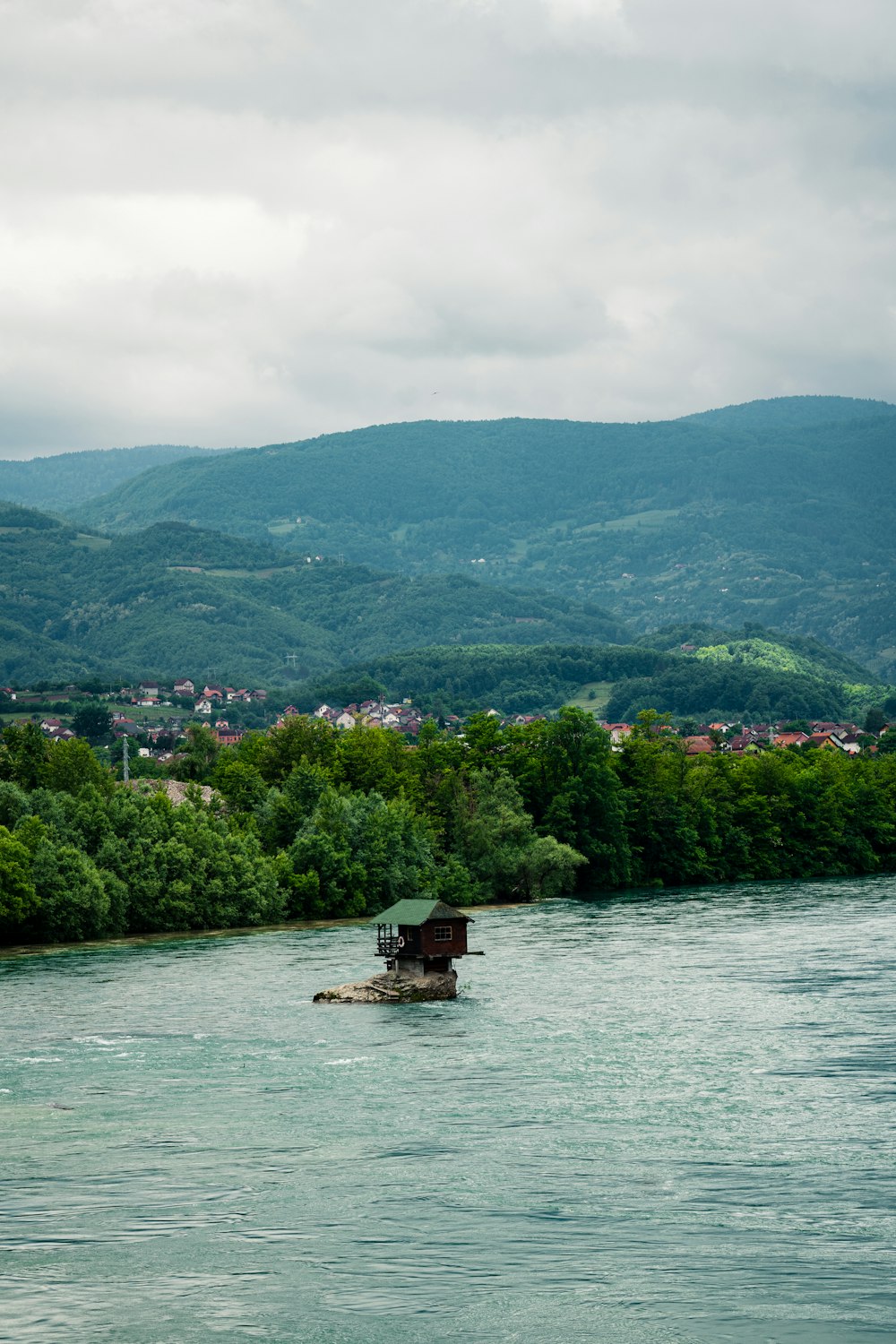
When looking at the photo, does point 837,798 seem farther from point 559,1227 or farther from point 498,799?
point 559,1227

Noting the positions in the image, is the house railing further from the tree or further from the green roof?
the tree

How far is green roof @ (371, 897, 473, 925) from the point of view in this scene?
250 ft

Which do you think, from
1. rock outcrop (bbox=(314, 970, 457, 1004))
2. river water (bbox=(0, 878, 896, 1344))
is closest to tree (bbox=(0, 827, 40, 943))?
river water (bbox=(0, 878, 896, 1344))

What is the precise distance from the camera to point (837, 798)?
488 ft

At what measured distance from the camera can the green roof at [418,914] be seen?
76.1 metres

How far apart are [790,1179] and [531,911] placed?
71433mm

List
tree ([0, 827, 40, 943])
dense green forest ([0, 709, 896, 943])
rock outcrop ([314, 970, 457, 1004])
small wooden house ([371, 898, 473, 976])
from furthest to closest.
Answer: dense green forest ([0, 709, 896, 943]) < tree ([0, 827, 40, 943]) < small wooden house ([371, 898, 473, 976]) < rock outcrop ([314, 970, 457, 1004])

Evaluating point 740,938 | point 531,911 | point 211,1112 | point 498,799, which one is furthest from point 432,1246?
point 498,799

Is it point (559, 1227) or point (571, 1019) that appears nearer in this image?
point (559, 1227)

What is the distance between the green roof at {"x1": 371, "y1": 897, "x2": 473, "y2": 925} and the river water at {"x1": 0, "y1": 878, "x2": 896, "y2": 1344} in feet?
13.1

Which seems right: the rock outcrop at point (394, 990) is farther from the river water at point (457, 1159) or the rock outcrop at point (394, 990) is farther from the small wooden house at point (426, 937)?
the river water at point (457, 1159)

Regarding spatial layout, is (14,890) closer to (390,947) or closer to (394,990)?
(390,947)

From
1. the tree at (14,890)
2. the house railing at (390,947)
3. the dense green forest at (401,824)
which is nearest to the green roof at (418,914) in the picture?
the house railing at (390,947)

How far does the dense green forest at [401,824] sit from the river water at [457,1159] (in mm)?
21520
